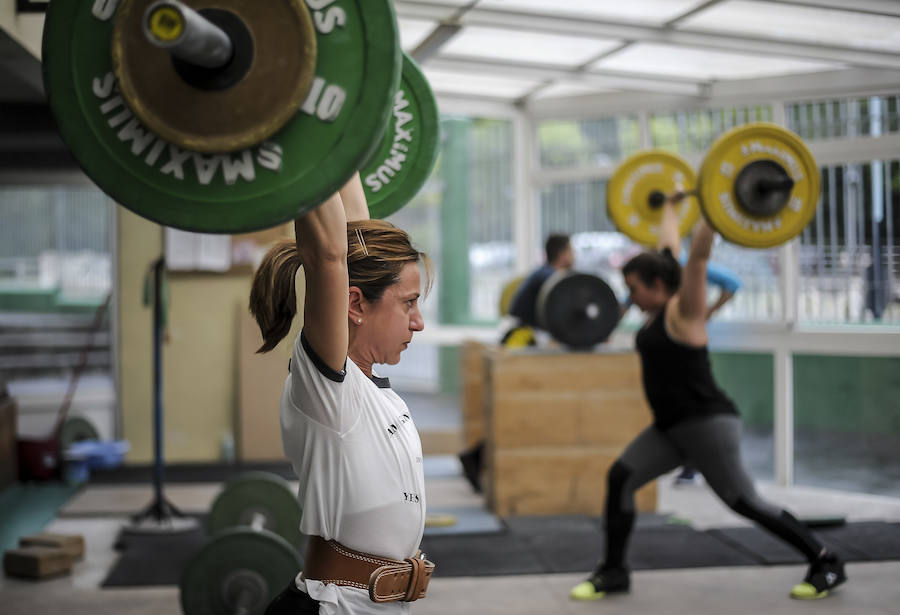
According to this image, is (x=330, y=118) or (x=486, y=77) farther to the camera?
(x=486, y=77)

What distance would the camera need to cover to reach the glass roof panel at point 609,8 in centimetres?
506

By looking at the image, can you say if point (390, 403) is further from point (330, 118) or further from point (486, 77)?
Result: point (486, 77)

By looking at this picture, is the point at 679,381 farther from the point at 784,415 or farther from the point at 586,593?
the point at 784,415

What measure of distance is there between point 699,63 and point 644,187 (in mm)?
1662

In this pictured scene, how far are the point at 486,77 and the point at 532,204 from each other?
130 cm

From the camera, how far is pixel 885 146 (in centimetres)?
567

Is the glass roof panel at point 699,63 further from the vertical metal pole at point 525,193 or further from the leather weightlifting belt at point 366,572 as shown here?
the leather weightlifting belt at point 366,572

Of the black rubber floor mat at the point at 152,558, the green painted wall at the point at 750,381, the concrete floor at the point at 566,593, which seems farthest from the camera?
the green painted wall at the point at 750,381

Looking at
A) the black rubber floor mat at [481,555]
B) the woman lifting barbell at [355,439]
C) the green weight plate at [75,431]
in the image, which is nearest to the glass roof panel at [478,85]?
the black rubber floor mat at [481,555]

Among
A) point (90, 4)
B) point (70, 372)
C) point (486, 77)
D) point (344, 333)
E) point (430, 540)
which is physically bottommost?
point (430, 540)

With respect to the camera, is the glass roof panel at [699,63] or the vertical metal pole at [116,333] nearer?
the glass roof panel at [699,63]

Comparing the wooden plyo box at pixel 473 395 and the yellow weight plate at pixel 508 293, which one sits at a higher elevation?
the yellow weight plate at pixel 508 293

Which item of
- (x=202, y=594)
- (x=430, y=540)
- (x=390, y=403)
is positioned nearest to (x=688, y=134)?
(x=430, y=540)

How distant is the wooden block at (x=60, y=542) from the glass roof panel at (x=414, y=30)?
3291 millimetres
